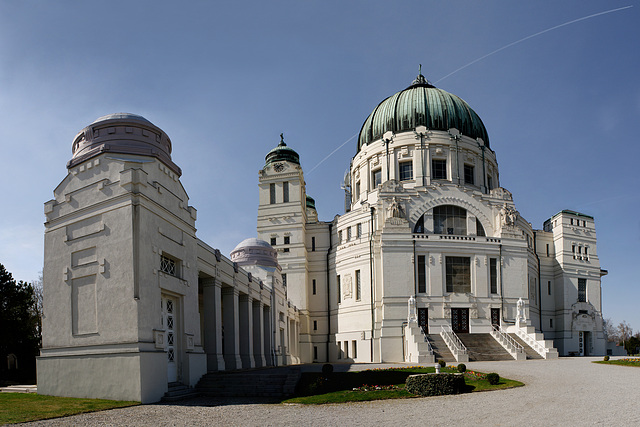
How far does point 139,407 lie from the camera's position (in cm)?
2005

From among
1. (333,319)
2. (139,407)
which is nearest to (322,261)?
(333,319)

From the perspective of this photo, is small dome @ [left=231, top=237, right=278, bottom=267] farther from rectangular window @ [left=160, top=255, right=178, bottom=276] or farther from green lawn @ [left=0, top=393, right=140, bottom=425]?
green lawn @ [left=0, top=393, right=140, bottom=425]

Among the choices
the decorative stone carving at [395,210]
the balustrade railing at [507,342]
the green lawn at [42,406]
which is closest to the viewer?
the green lawn at [42,406]

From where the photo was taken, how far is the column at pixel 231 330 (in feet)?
110

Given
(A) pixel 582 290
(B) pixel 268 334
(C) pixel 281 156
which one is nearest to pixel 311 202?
(C) pixel 281 156

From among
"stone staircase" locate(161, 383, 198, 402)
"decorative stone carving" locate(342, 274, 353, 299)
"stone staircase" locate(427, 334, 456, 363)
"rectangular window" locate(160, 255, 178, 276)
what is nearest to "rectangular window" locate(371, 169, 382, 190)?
"decorative stone carving" locate(342, 274, 353, 299)

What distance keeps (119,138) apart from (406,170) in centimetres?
4596

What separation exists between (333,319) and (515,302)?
62.1 ft

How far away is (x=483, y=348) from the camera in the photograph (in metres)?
51.2

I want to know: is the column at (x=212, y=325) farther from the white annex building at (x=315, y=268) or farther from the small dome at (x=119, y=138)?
the small dome at (x=119, y=138)

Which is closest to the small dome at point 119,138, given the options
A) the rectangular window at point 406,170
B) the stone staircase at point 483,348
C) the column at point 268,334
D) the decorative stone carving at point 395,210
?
the column at point 268,334

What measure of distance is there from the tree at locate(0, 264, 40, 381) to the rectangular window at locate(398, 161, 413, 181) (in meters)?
40.4

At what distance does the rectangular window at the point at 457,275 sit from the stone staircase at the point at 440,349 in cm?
633

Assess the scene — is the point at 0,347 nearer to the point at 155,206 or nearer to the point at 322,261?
the point at 155,206
